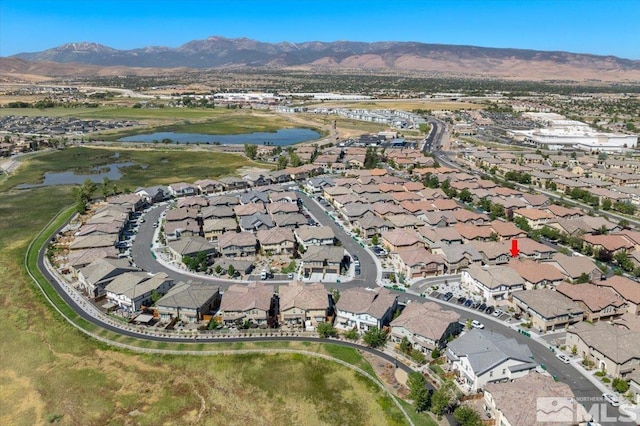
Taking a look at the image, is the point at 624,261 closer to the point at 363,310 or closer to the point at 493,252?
the point at 493,252

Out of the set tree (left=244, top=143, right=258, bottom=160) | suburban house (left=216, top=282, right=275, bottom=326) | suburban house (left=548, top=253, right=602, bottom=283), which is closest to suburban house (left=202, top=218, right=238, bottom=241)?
suburban house (left=216, top=282, right=275, bottom=326)

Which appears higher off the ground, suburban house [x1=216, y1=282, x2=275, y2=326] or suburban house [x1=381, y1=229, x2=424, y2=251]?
suburban house [x1=381, y1=229, x2=424, y2=251]

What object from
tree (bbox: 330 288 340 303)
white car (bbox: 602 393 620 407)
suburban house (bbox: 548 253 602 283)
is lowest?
white car (bbox: 602 393 620 407)

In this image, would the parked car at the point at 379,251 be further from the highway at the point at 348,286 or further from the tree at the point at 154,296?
the tree at the point at 154,296

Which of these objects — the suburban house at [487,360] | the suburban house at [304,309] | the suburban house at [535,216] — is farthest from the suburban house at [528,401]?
the suburban house at [535,216]

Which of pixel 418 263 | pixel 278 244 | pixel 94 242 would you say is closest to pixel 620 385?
pixel 418 263

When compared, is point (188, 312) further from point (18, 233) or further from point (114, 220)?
point (18, 233)

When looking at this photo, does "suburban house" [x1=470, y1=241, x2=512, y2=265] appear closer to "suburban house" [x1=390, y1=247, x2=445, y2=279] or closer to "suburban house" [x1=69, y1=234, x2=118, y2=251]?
"suburban house" [x1=390, y1=247, x2=445, y2=279]
